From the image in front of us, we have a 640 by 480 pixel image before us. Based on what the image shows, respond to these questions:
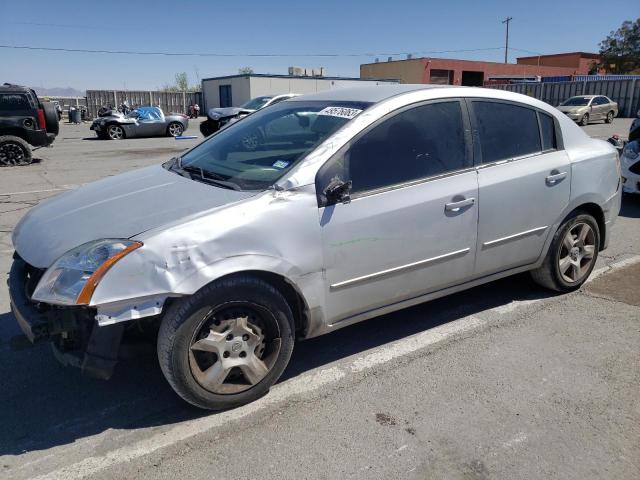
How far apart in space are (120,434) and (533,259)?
3.14 meters

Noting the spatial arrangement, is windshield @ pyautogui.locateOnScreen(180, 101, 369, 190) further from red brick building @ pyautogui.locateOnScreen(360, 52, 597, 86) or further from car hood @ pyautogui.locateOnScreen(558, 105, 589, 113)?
red brick building @ pyautogui.locateOnScreen(360, 52, 597, 86)

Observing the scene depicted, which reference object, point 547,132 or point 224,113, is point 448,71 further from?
point 547,132

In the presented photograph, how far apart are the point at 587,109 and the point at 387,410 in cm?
2844

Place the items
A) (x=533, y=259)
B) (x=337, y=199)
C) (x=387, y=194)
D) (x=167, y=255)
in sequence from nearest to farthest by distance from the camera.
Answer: (x=167, y=255) < (x=337, y=199) < (x=387, y=194) < (x=533, y=259)

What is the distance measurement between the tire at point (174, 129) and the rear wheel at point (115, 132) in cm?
193

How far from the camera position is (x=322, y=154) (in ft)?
10.1

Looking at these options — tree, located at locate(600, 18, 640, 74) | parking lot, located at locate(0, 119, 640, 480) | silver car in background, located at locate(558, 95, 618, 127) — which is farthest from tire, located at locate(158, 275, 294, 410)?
tree, located at locate(600, 18, 640, 74)

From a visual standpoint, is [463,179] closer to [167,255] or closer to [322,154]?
[322,154]

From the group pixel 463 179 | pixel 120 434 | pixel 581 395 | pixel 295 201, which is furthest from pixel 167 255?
pixel 581 395

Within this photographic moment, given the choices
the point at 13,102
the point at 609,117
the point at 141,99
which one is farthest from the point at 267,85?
the point at 13,102

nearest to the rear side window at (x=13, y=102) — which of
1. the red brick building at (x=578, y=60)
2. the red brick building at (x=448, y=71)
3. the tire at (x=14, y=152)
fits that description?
the tire at (x=14, y=152)

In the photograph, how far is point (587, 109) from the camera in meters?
27.0

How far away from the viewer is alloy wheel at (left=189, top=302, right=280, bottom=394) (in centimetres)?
277

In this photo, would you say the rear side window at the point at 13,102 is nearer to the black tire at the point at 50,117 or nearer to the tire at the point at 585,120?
the black tire at the point at 50,117
